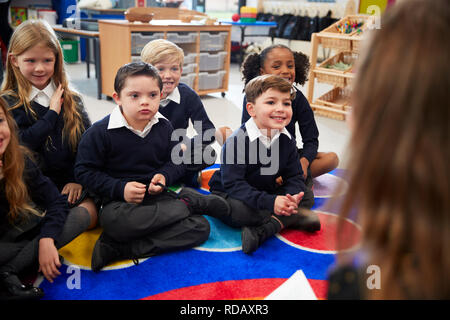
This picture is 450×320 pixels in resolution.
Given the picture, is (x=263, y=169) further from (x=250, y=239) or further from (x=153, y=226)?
(x=153, y=226)

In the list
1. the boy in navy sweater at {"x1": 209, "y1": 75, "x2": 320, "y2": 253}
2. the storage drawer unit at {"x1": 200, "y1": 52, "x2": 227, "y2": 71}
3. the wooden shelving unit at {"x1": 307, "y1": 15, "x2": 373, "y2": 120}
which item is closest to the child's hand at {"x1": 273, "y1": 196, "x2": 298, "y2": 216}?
the boy in navy sweater at {"x1": 209, "y1": 75, "x2": 320, "y2": 253}

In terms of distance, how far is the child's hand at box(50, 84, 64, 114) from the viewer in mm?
1461

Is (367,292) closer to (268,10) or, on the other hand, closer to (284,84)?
(284,84)

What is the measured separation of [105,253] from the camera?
1.23 metres

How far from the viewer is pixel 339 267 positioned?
1.84ft

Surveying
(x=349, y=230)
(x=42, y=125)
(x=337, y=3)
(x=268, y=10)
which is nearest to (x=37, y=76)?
(x=42, y=125)

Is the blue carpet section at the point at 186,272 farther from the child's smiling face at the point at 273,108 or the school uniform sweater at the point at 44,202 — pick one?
the child's smiling face at the point at 273,108

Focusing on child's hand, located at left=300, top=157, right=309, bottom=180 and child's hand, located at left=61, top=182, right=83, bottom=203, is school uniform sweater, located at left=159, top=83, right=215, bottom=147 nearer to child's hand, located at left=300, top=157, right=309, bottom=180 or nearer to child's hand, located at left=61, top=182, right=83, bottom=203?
child's hand, located at left=300, top=157, right=309, bottom=180

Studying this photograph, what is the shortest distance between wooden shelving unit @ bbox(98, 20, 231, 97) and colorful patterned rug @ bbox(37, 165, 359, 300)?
2058mm

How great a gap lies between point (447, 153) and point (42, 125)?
134 centimetres

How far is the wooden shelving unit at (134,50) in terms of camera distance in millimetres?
3119

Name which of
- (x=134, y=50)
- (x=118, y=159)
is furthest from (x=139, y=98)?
(x=134, y=50)

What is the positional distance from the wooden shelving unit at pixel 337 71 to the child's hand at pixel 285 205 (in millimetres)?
1940

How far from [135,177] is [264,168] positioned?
0.48 m
